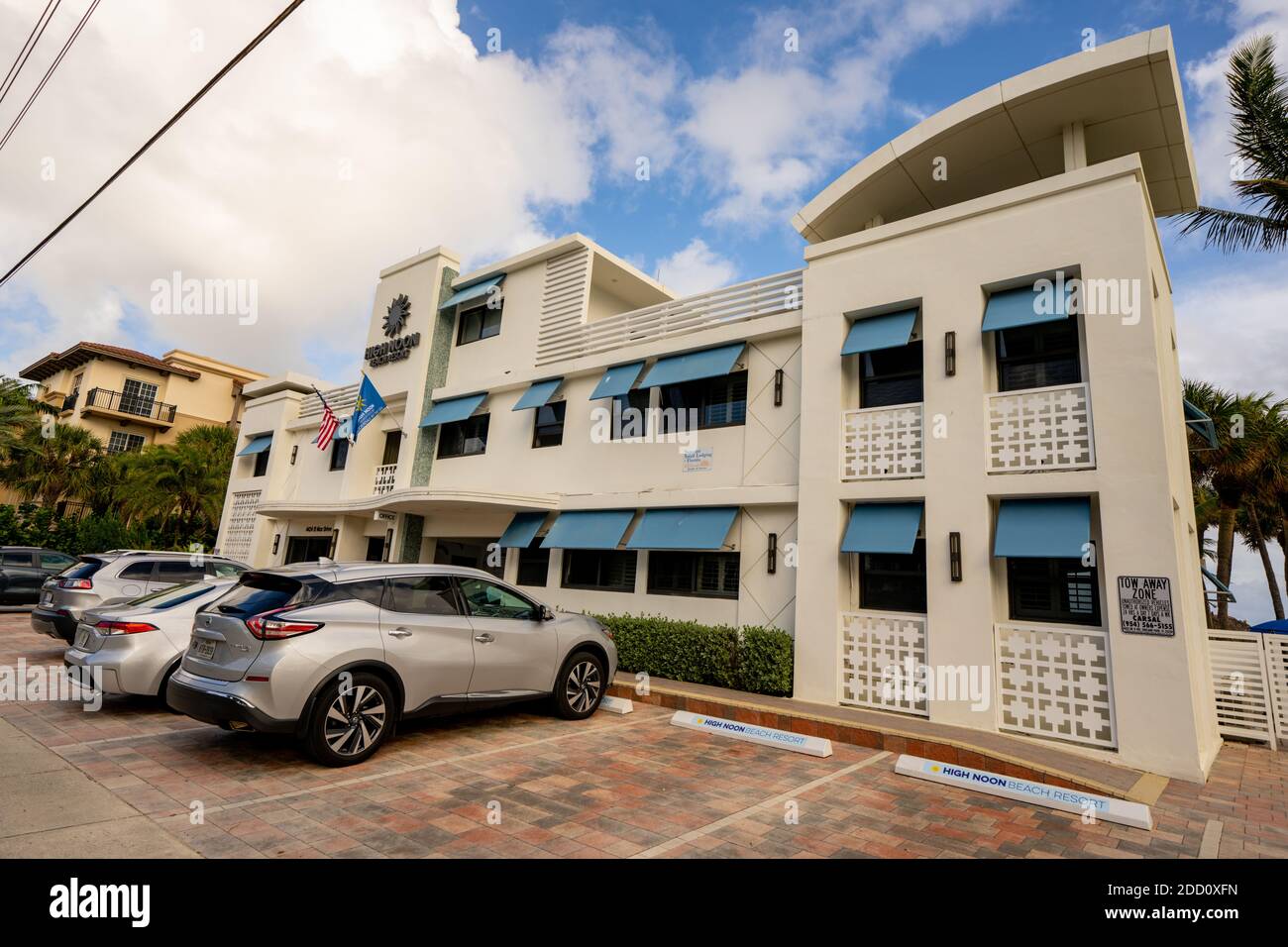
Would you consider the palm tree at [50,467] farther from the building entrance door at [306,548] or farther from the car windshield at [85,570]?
the car windshield at [85,570]

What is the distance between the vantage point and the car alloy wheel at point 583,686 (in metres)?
7.93

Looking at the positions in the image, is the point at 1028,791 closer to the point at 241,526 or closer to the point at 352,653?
the point at 352,653

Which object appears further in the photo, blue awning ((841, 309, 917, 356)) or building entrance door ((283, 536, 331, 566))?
building entrance door ((283, 536, 331, 566))

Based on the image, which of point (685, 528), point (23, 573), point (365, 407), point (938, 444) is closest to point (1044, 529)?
point (938, 444)

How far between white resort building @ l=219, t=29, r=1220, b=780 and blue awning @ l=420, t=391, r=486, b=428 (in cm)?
138

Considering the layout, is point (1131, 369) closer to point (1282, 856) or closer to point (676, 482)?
point (1282, 856)

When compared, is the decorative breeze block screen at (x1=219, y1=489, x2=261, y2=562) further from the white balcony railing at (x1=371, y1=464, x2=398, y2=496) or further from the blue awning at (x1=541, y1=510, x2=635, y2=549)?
the blue awning at (x1=541, y1=510, x2=635, y2=549)

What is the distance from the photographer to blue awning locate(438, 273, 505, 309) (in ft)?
55.5

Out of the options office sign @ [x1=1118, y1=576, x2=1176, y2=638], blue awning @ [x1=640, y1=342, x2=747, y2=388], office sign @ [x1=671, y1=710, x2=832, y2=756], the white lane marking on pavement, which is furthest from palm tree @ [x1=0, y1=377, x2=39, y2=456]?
office sign @ [x1=1118, y1=576, x2=1176, y2=638]

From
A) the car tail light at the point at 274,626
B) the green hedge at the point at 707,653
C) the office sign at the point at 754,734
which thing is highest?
the car tail light at the point at 274,626

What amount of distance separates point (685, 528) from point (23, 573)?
16616 millimetres

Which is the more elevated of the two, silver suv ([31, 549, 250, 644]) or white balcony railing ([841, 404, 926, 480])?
white balcony railing ([841, 404, 926, 480])

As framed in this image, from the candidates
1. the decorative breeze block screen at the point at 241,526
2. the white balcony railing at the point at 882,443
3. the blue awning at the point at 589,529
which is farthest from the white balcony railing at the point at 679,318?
the decorative breeze block screen at the point at 241,526

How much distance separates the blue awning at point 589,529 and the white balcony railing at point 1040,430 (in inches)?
253
